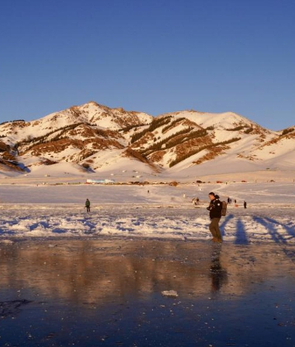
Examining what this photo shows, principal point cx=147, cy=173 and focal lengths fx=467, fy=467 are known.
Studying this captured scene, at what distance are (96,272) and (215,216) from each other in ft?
23.7

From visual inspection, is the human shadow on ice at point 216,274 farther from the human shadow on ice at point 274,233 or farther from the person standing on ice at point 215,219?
the human shadow on ice at point 274,233

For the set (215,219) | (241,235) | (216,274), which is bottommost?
(216,274)

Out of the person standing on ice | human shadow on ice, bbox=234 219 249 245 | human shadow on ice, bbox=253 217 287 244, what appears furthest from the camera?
human shadow on ice, bbox=253 217 287 244

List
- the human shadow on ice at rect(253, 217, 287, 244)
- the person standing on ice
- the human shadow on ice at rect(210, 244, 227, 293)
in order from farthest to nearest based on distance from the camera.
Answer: the human shadow on ice at rect(253, 217, 287, 244), the person standing on ice, the human shadow on ice at rect(210, 244, 227, 293)

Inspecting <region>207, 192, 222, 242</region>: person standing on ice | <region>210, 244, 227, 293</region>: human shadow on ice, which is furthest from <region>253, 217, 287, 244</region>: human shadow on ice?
<region>210, 244, 227, 293</region>: human shadow on ice

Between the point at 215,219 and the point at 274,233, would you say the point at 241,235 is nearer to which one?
the point at 274,233

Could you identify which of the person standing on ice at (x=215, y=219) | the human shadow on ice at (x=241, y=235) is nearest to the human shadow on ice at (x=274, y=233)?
the human shadow on ice at (x=241, y=235)

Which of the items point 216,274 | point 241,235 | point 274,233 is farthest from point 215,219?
point 216,274

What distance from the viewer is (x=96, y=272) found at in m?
12.4

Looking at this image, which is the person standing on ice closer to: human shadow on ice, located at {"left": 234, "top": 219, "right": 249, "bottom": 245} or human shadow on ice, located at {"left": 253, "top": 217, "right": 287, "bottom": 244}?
human shadow on ice, located at {"left": 234, "top": 219, "right": 249, "bottom": 245}

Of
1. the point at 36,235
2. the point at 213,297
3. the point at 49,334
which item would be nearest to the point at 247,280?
the point at 213,297

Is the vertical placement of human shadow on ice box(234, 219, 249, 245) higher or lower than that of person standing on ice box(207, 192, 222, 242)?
lower

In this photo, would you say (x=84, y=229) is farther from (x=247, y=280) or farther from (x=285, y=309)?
(x=285, y=309)

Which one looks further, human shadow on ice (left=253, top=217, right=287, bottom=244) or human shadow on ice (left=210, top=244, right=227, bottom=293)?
human shadow on ice (left=253, top=217, right=287, bottom=244)
